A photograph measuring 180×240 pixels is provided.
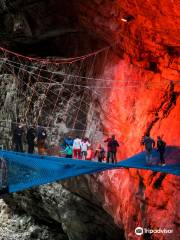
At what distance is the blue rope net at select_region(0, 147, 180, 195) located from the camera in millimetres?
9625

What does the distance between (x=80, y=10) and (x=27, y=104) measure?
5402 millimetres

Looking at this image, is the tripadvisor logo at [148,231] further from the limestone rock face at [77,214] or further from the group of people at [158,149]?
the limestone rock face at [77,214]

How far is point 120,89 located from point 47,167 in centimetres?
405

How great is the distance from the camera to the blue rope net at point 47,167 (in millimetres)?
9625

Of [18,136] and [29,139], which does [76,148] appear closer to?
[29,139]

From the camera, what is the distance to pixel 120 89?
516 inches

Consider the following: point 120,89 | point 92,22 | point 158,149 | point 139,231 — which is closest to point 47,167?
point 158,149

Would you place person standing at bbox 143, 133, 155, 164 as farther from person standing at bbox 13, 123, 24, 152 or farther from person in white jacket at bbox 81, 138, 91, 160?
person standing at bbox 13, 123, 24, 152

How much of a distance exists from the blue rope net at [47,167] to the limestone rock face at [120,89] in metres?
1.12

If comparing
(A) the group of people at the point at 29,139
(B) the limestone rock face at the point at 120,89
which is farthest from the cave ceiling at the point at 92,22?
(A) the group of people at the point at 29,139

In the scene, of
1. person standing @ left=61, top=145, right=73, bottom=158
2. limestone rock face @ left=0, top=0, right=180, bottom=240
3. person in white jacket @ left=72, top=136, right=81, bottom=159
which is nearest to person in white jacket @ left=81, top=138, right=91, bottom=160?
person in white jacket @ left=72, top=136, right=81, bottom=159

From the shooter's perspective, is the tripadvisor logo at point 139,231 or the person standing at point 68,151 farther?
the person standing at point 68,151

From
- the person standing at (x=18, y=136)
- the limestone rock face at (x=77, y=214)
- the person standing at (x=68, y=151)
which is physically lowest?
the limestone rock face at (x=77, y=214)

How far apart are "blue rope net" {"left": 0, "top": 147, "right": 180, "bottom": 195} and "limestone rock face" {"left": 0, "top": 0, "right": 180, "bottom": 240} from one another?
112 cm
